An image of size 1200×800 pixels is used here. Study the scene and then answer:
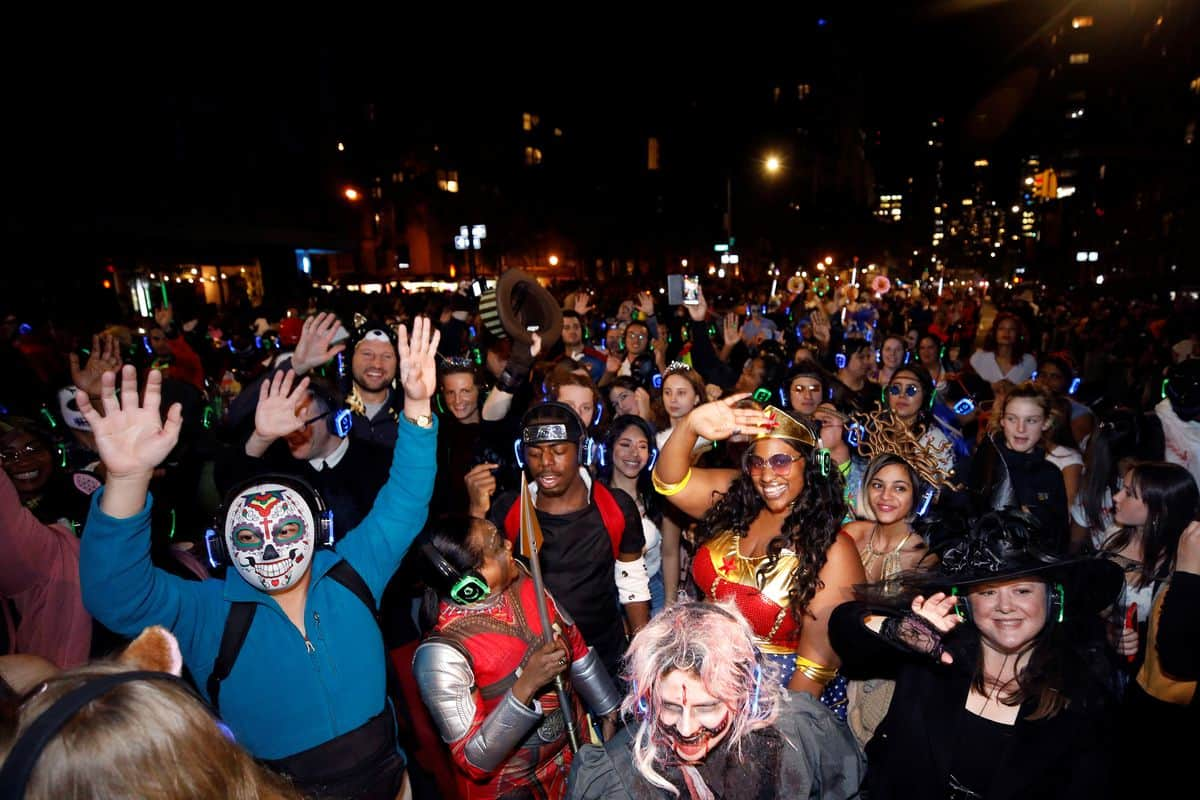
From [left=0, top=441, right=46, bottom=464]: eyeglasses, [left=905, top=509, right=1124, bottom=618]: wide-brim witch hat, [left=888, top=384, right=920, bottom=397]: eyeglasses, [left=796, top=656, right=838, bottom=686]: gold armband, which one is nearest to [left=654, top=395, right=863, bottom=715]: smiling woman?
[left=796, top=656, right=838, bottom=686]: gold armband

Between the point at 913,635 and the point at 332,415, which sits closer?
the point at 913,635

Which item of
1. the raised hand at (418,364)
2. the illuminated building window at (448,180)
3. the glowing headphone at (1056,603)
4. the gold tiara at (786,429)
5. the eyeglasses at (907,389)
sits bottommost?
the glowing headphone at (1056,603)

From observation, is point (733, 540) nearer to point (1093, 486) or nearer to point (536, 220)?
point (1093, 486)

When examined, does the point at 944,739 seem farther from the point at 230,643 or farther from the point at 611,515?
the point at 230,643

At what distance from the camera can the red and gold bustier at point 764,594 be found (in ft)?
10.3

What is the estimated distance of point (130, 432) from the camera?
7.36 ft

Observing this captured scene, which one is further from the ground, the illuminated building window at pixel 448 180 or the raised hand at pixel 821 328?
the illuminated building window at pixel 448 180

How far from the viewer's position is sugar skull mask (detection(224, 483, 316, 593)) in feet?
8.27

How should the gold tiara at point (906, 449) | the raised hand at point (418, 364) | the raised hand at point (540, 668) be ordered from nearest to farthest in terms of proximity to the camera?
the raised hand at point (540, 668) < the raised hand at point (418, 364) < the gold tiara at point (906, 449)

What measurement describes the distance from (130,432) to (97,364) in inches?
170

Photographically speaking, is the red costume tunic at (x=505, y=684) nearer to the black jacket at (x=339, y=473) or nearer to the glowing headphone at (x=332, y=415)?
the black jacket at (x=339, y=473)

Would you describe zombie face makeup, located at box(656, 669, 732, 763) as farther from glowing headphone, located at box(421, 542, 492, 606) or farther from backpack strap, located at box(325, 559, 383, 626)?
backpack strap, located at box(325, 559, 383, 626)

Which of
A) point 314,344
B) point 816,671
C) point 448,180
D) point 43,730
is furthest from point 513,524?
point 448,180

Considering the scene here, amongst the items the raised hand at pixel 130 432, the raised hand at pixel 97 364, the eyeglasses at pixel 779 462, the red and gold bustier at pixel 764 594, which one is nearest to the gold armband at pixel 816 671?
the red and gold bustier at pixel 764 594
